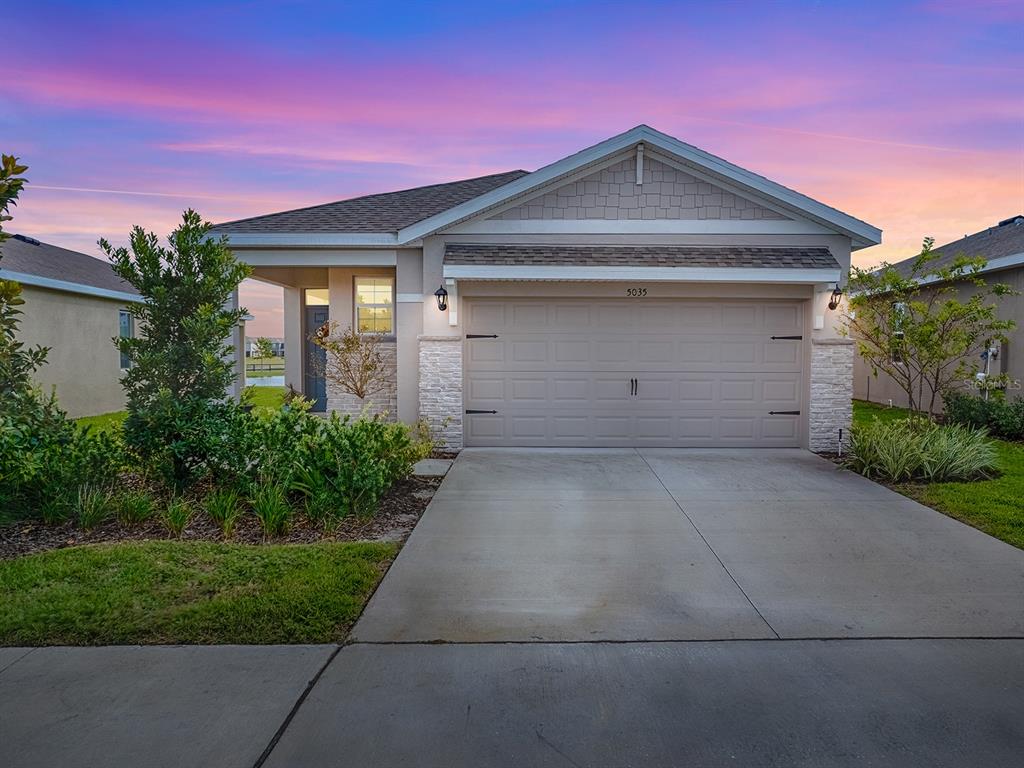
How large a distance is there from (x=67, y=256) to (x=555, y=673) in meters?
20.4

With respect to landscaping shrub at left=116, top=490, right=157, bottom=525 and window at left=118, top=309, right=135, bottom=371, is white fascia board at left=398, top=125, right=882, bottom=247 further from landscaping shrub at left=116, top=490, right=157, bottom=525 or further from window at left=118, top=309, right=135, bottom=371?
window at left=118, top=309, right=135, bottom=371

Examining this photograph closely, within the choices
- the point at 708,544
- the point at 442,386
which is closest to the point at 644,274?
the point at 442,386

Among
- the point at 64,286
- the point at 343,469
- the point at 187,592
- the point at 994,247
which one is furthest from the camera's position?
the point at 64,286

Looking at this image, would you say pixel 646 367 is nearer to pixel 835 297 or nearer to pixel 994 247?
pixel 835 297

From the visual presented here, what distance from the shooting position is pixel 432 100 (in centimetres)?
1255

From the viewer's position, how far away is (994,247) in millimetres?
14383

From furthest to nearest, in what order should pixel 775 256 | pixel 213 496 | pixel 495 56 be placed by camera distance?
pixel 495 56 < pixel 775 256 < pixel 213 496

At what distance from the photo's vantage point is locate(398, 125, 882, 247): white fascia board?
993 cm

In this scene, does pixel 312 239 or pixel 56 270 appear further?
pixel 56 270

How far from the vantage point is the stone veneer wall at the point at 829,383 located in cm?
1034

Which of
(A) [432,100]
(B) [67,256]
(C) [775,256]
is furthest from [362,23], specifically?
(B) [67,256]

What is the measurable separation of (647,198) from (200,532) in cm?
816

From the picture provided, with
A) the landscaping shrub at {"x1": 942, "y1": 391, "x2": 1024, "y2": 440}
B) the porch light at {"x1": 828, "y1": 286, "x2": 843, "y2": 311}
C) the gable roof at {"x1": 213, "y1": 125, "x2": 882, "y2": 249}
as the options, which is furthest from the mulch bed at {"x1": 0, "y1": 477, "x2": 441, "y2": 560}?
the landscaping shrub at {"x1": 942, "y1": 391, "x2": 1024, "y2": 440}

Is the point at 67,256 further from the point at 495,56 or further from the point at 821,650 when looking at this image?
the point at 821,650
